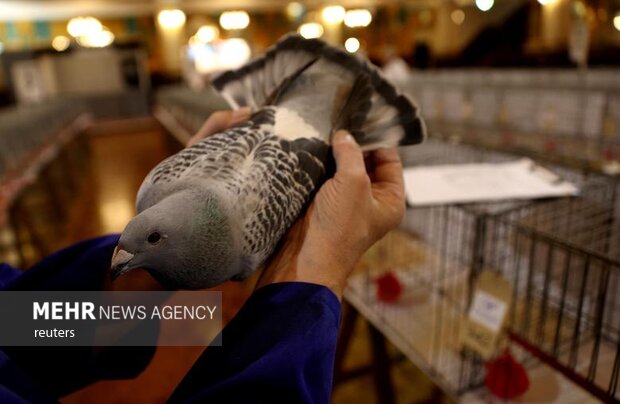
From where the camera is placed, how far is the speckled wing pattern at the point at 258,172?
1.98 feet

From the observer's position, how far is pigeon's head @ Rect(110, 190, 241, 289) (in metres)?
0.54

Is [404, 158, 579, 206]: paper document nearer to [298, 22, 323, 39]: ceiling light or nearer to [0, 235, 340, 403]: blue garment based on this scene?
[0, 235, 340, 403]: blue garment

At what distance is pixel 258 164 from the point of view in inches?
25.0

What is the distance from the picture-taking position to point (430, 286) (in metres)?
1.42

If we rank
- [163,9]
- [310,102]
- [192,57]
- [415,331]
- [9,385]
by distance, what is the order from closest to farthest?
[9,385] → [310,102] → [415,331] → [192,57] → [163,9]

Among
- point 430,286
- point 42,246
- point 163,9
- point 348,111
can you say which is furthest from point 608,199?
point 163,9

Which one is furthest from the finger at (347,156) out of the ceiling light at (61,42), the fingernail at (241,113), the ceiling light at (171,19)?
the ceiling light at (61,42)

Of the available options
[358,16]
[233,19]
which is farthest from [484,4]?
[233,19]

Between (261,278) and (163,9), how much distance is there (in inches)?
551

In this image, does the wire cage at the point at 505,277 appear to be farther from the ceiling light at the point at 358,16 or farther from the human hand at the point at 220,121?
the ceiling light at the point at 358,16

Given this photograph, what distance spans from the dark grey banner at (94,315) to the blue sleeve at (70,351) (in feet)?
0.05

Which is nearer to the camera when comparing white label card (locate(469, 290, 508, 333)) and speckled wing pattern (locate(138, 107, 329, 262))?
speckled wing pattern (locate(138, 107, 329, 262))

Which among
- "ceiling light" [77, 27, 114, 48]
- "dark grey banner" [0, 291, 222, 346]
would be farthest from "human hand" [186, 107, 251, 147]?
"ceiling light" [77, 27, 114, 48]

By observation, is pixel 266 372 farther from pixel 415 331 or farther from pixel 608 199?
pixel 608 199
